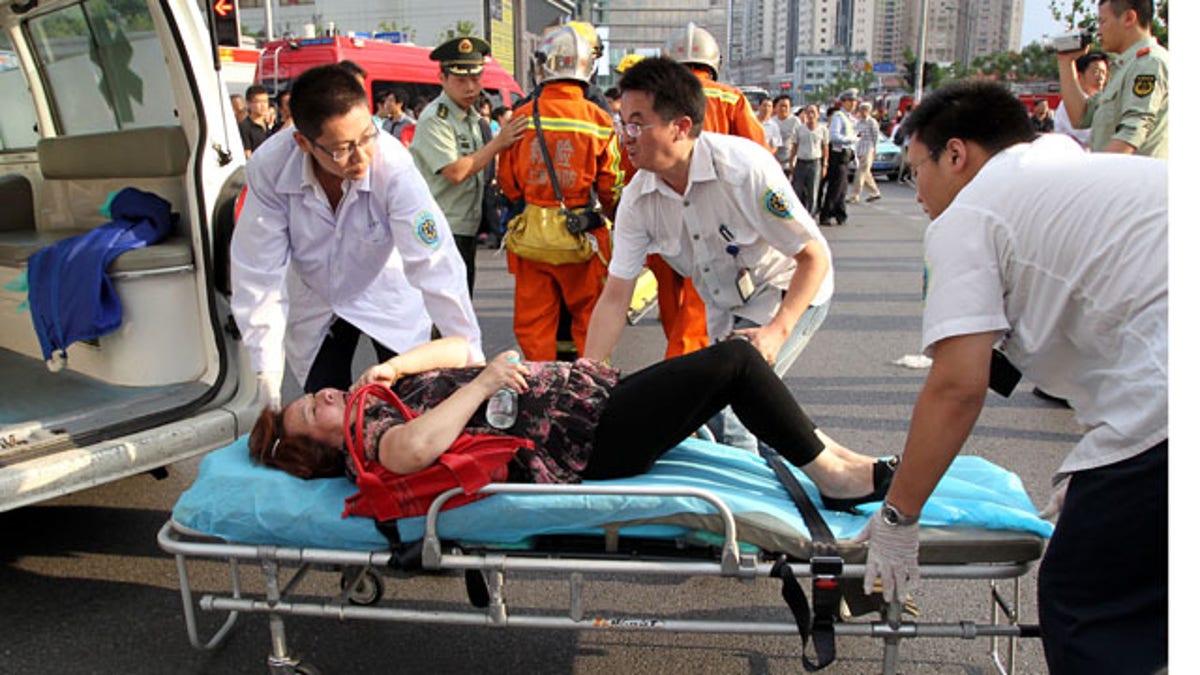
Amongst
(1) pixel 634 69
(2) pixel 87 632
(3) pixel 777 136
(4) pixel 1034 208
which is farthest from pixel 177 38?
(3) pixel 777 136

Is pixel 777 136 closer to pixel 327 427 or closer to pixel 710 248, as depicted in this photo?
pixel 710 248

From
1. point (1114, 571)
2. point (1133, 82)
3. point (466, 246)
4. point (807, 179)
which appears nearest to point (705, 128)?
point (466, 246)

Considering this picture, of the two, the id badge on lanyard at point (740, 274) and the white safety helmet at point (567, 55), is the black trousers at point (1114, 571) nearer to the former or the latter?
the id badge on lanyard at point (740, 274)

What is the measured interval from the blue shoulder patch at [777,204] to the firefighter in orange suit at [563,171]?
1.36 metres

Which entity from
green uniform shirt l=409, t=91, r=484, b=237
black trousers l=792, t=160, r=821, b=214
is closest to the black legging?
green uniform shirt l=409, t=91, r=484, b=237

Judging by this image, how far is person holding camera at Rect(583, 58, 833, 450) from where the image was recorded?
9.52ft

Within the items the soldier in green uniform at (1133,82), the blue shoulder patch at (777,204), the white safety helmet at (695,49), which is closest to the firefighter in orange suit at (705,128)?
the white safety helmet at (695,49)

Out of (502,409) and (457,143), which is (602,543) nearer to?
(502,409)

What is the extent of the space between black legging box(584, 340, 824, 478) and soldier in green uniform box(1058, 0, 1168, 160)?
3.10 m

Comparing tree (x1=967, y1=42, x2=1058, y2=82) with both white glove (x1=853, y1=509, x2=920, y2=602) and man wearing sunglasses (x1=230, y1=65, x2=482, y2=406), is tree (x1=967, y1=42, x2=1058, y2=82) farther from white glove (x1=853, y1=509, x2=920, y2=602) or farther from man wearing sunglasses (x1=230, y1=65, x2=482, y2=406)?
white glove (x1=853, y1=509, x2=920, y2=602)

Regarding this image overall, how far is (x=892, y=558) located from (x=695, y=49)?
375cm

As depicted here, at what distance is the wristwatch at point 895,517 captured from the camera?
1943 millimetres

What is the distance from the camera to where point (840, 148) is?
12.7 metres

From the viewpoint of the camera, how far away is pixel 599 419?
102 inches
